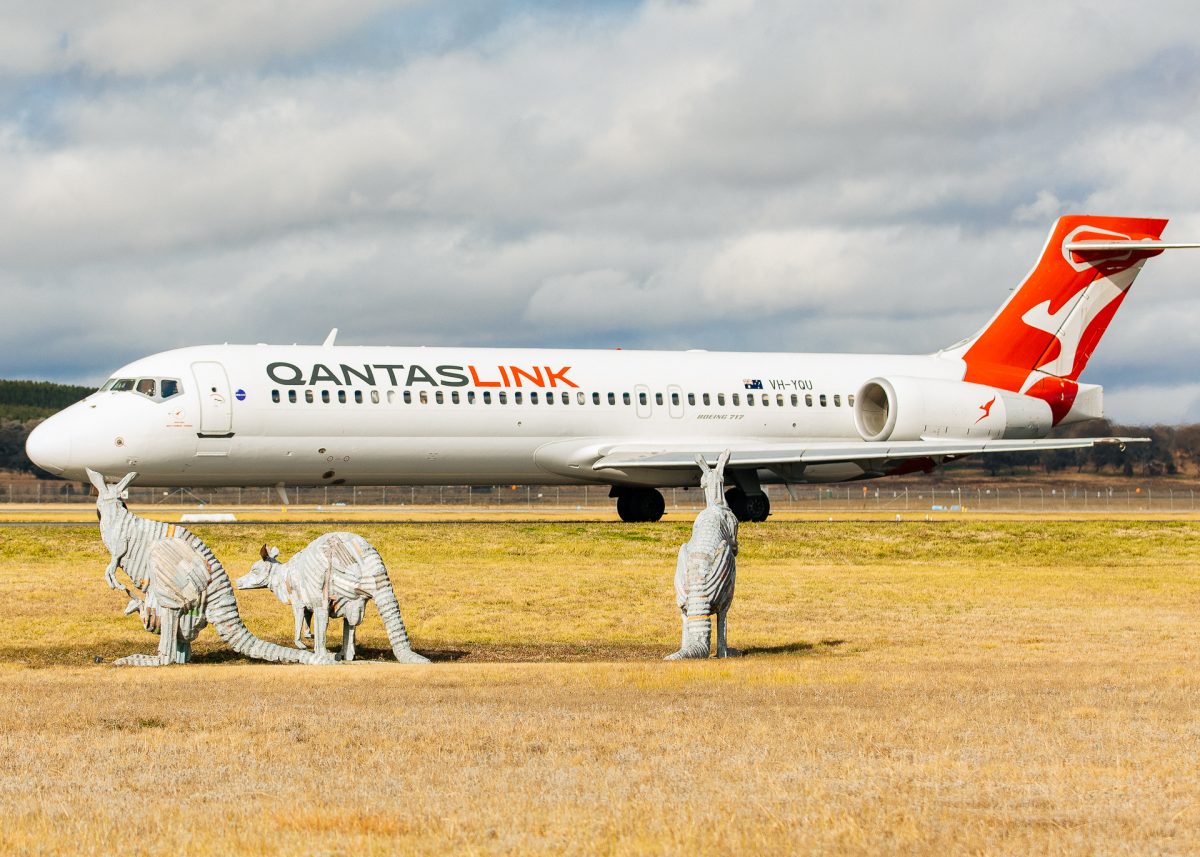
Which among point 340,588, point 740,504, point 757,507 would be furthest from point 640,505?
point 340,588

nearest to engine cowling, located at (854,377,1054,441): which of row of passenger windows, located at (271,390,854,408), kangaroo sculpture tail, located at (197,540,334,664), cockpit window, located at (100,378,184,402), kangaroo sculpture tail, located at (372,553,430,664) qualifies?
row of passenger windows, located at (271,390,854,408)

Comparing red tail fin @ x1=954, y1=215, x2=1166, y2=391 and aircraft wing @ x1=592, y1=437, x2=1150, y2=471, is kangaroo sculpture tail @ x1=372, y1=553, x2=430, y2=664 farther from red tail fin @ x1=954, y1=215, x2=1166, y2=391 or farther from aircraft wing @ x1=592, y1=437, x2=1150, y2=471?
red tail fin @ x1=954, y1=215, x2=1166, y2=391

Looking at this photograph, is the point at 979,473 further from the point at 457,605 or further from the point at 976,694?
the point at 976,694

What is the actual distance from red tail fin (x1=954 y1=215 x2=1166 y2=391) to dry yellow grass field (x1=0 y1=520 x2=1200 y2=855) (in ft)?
75.0

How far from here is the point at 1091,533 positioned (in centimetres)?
3975

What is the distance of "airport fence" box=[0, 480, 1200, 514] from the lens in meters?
74.9

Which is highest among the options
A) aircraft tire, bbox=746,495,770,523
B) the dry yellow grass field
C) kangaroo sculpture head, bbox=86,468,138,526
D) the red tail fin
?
the red tail fin

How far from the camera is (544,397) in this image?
40.7 m

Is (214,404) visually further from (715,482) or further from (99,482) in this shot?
(715,482)

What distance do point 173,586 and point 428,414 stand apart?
68.3ft

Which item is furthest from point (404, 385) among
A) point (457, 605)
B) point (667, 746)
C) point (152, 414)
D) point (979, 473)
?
point (979, 473)

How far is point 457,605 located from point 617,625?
3027 mm

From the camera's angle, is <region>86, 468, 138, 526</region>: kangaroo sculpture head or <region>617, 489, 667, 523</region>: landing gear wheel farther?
<region>617, 489, 667, 523</region>: landing gear wheel

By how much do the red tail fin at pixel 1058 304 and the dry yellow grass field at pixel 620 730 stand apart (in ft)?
75.0
